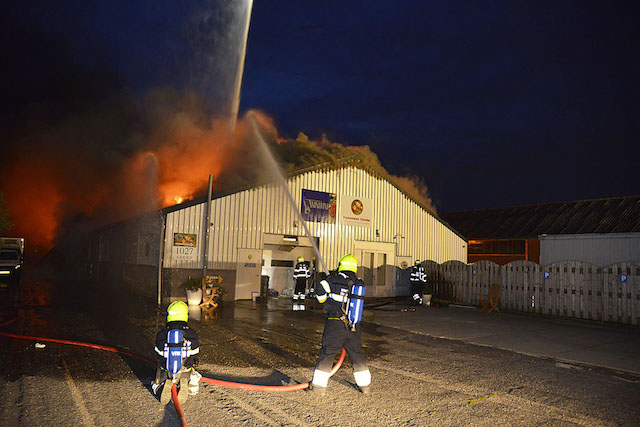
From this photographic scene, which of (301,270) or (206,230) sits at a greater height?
(206,230)

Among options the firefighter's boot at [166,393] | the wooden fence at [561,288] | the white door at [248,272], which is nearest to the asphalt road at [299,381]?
the firefighter's boot at [166,393]

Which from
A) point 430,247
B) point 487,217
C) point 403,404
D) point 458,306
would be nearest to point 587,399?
point 403,404

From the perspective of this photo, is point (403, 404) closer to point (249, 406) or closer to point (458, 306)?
point (249, 406)

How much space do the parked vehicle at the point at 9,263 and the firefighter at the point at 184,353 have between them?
21.0 metres

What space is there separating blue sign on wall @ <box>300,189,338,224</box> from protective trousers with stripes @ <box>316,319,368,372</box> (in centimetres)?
1295

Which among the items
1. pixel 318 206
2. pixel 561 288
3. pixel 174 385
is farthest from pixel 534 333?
pixel 318 206

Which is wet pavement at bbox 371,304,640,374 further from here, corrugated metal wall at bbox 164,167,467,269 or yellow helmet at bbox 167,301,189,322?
yellow helmet at bbox 167,301,189,322

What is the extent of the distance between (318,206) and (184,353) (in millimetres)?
14308

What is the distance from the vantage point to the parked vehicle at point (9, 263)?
22.3 meters

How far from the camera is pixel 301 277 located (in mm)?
17422

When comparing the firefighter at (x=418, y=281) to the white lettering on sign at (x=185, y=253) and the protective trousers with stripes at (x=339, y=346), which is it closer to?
the white lettering on sign at (x=185, y=253)

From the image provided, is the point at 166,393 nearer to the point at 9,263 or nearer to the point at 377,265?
the point at 377,265

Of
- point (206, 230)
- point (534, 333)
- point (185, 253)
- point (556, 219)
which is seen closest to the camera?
point (534, 333)

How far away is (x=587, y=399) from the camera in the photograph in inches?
242
